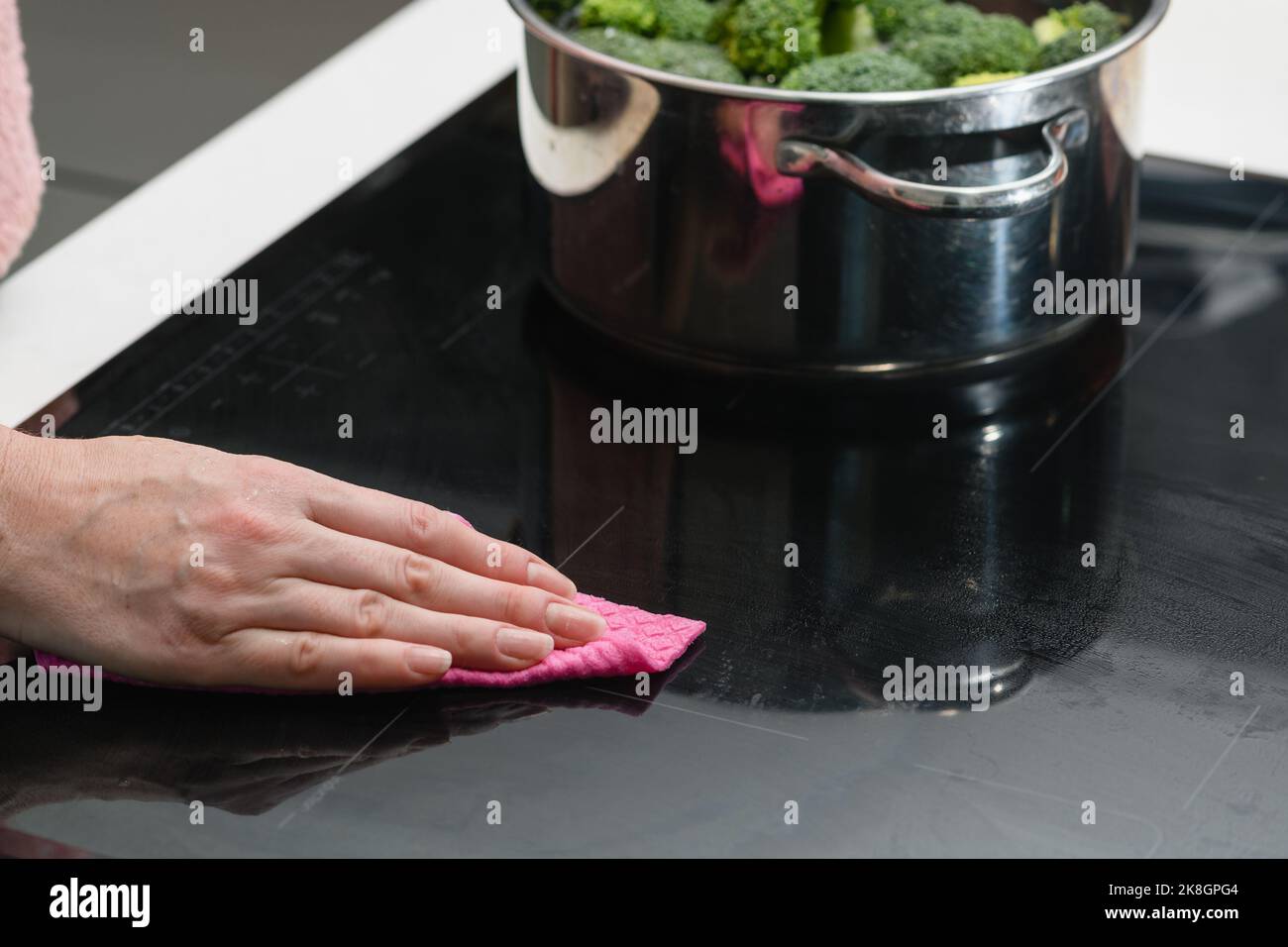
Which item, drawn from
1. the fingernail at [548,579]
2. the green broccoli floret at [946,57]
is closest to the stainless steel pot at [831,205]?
the green broccoli floret at [946,57]

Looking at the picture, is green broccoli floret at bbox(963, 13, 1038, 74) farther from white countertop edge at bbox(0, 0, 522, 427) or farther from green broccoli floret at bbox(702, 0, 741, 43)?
white countertop edge at bbox(0, 0, 522, 427)

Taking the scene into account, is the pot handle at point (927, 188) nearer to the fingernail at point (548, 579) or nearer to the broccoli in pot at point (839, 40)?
the broccoli in pot at point (839, 40)

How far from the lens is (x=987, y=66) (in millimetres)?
1197

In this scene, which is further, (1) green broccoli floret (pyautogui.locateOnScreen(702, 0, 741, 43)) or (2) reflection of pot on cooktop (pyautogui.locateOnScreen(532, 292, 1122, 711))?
(1) green broccoli floret (pyautogui.locateOnScreen(702, 0, 741, 43))

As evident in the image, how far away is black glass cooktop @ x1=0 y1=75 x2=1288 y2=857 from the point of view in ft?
2.76

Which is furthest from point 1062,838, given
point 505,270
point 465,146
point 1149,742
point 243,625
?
point 465,146

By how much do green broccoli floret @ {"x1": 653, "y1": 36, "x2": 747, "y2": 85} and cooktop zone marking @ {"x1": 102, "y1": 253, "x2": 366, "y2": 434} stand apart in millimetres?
308

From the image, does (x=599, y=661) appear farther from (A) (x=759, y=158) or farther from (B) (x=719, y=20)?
(B) (x=719, y=20)

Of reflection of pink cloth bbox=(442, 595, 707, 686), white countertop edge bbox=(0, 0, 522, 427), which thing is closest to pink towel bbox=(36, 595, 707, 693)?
reflection of pink cloth bbox=(442, 595, 707, 686)

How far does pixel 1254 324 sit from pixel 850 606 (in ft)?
1.56

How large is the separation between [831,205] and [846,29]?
248 millimetres

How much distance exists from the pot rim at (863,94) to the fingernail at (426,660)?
398mm

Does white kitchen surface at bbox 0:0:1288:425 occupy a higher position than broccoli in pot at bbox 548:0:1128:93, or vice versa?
broccoli in pot at bbox 548:0:1128:93
